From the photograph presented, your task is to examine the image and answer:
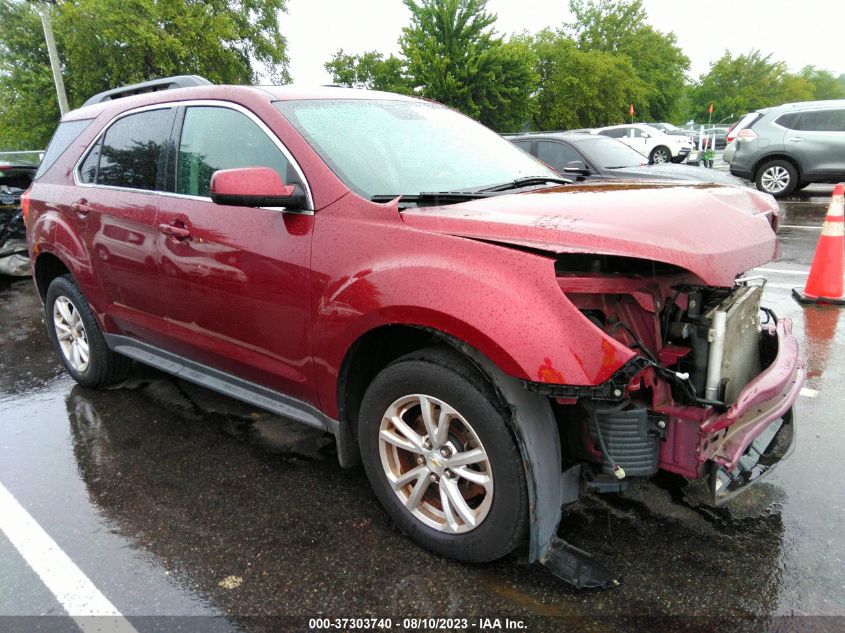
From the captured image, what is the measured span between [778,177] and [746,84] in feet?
203

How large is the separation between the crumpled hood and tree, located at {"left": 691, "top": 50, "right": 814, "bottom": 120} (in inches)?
2799

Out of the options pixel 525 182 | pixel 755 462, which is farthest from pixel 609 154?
pixel 755 462

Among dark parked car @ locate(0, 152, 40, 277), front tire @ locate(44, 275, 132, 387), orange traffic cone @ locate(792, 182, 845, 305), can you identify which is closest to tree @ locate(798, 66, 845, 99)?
orange traffic cone @ locate(792, 182, 845, 305)

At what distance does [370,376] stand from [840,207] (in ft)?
16.5

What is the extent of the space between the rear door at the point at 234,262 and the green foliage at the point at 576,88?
137ft

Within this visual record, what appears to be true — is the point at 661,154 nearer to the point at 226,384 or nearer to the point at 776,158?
the point at 776,158

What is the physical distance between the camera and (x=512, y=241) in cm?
208

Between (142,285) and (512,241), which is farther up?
(512,241)

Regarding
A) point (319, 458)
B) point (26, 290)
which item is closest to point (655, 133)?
point (26, 290)

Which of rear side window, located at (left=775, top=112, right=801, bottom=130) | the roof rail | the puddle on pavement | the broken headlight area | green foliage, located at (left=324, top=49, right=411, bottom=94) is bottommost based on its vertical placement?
the puddle on pavement

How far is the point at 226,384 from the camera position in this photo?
3.16m

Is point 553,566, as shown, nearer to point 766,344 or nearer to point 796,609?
point 796,609

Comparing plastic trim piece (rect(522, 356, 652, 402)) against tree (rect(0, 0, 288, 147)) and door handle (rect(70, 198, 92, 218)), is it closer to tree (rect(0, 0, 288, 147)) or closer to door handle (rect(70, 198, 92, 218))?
door handle (rect(70, 198, 92, 218))

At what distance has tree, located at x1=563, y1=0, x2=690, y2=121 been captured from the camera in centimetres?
5686
